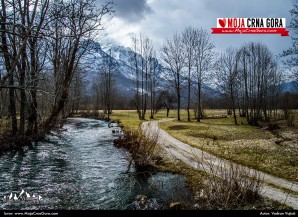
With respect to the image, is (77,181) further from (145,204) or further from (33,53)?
(33,53)

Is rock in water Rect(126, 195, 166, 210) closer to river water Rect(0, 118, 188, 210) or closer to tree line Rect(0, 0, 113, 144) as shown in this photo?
river water Rect(0, 118, 188, 210)

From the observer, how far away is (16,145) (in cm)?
1761

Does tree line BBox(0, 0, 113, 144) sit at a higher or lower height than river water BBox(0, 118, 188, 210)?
higher

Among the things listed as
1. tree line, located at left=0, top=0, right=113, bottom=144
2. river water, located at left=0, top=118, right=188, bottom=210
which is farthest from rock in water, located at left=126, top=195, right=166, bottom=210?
tree line, located at left=0, top=0, right=113, bottom=144

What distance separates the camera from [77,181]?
11.2 m

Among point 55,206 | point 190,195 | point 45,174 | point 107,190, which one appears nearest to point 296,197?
point 190,195

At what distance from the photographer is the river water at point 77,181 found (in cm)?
880

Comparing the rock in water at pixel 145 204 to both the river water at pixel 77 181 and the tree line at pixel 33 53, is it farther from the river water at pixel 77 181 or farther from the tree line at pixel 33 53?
the tree line at pixel 33 53

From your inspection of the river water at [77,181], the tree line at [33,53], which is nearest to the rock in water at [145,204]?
the river water at [77,181]

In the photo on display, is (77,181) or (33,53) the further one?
(33,53)

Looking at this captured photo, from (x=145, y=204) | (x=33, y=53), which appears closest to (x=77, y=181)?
(x=145, y=204)

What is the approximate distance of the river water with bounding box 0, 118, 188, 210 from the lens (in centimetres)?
880

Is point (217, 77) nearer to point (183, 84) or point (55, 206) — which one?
point (183, 84)

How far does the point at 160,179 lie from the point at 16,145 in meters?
12.0
